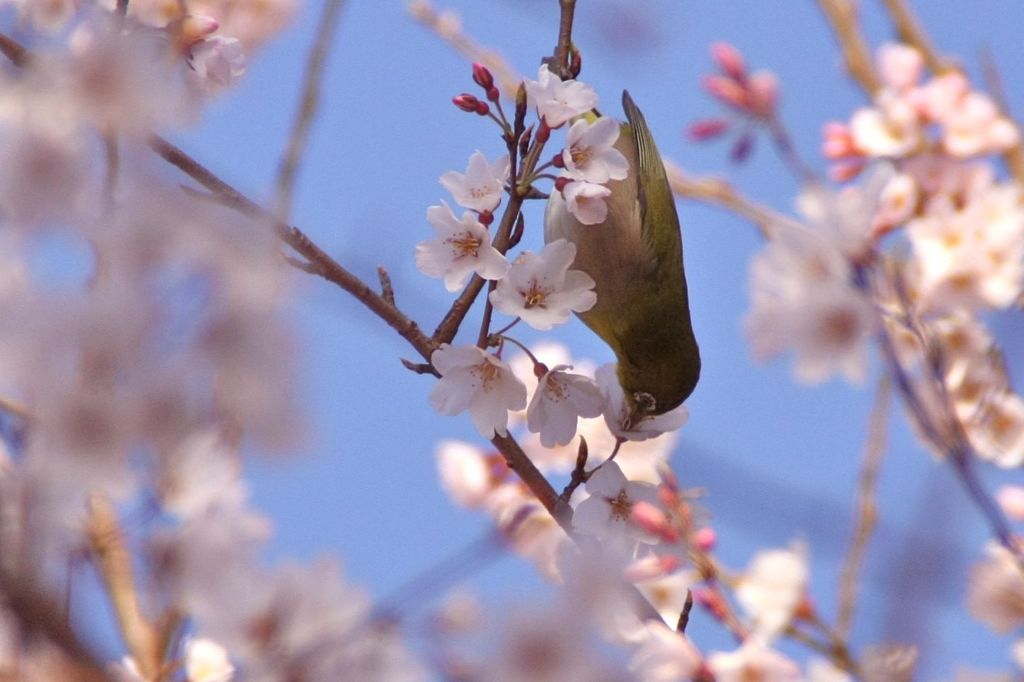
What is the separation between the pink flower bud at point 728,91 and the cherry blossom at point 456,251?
580 mm

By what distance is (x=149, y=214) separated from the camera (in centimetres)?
108

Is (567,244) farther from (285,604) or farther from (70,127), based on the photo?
(70,127)

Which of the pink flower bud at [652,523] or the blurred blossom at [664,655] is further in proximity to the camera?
the pink flower bud at [652,523]

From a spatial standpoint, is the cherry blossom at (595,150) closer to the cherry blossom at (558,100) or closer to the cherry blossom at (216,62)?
the cherry blossom at (558,100)

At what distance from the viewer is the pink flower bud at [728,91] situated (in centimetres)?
213

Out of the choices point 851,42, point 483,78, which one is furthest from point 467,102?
point 851,42

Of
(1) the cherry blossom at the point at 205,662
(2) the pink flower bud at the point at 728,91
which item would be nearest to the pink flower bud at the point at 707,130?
(2) the pink flower bud at the point at 728,91

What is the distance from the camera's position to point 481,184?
6.46ft

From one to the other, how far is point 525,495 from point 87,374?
2256 millimetres

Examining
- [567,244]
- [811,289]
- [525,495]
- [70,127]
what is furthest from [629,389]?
[70,127]

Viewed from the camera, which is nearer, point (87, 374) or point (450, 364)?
point (87, 374)

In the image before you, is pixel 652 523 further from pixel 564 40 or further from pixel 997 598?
pixel 564 40

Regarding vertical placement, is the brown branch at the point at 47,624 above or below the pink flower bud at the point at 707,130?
below

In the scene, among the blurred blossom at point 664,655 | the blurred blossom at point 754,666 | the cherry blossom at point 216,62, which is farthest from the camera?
the cherry blossom at point 216,62
